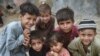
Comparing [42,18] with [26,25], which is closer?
[26,25]

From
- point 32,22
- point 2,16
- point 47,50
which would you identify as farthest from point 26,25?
point 2,16

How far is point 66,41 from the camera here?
4.52m

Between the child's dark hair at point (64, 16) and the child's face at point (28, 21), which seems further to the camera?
the child's dark hair at point (64, 16)

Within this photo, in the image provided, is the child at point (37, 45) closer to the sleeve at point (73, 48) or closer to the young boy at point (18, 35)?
the young boy at point (18, 35)

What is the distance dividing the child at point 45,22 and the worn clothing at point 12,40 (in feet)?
1.72

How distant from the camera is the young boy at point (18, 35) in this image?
420 centimetres

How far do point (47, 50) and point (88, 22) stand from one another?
0.67 meters

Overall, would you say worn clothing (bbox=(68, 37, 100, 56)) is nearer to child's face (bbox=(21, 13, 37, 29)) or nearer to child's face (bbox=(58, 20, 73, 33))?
child's face (bbox=(58, 20, 73, 33))

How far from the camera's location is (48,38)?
4527 mm

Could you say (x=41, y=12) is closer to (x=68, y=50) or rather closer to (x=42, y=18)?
(x=42, y=18)

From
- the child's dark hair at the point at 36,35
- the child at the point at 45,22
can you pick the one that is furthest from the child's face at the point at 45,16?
the child's dark hair at the point at 36,35

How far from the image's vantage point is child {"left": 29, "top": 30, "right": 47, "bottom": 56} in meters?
4.36

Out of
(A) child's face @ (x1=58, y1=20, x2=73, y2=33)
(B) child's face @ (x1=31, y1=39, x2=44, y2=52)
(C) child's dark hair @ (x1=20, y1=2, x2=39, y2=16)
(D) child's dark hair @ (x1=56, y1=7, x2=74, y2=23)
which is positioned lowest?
(B) child's face @ (x1=31, y1=39, x2=44, y2=52)

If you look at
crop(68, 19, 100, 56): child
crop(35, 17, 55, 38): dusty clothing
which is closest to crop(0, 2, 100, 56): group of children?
crop(68, 19, 100, 56): child
